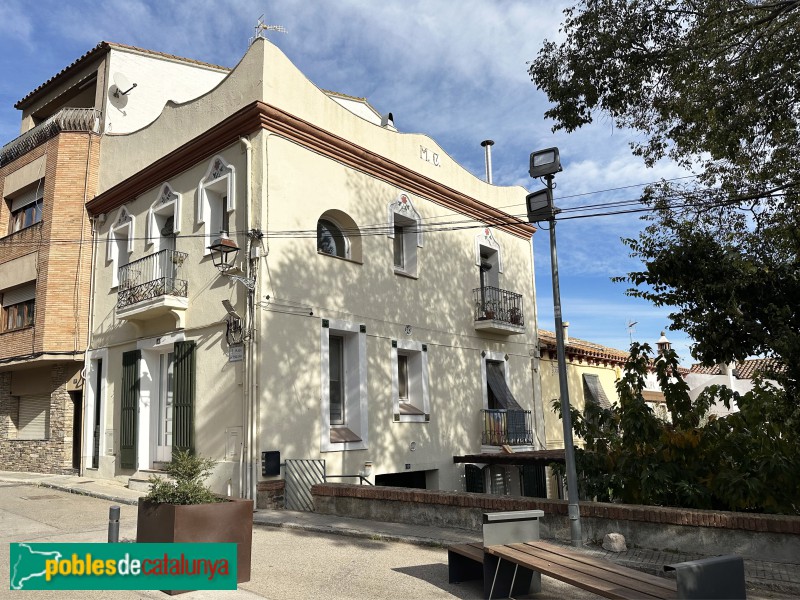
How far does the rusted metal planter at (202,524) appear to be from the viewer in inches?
234

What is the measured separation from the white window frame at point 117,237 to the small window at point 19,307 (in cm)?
305

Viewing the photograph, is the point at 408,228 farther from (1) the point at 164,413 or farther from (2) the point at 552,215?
(2) the point at 552,215

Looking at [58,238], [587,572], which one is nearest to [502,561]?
[587,572]

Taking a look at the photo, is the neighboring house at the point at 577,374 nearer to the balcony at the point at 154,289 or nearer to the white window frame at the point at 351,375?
the white window frame at the point at 351,375

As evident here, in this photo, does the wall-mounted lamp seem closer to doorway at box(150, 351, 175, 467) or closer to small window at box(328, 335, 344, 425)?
doorway at box(150, 351, 175, 467)

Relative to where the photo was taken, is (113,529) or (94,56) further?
(94,56)

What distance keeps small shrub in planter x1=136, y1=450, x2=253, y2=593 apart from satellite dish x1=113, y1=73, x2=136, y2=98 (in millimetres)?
14415

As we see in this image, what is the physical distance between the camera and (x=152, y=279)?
1445 cm

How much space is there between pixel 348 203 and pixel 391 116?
20.5 ft

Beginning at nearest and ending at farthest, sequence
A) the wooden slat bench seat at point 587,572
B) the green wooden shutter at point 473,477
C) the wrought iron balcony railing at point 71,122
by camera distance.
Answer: the wooden slat bench seat at point 587,572
the green wooden shutter at point 473,477
the wrought iron balcony railing at point 71,122

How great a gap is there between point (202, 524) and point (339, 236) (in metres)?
9.24

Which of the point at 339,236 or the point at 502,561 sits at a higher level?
the point at 339,236

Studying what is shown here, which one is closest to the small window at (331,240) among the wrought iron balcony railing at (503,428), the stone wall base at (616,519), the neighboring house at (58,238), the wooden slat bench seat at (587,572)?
the stone wall base at (616,519)

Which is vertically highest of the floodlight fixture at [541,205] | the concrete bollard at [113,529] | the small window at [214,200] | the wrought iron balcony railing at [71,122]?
the wrought iron balcony railing at [71,122]
